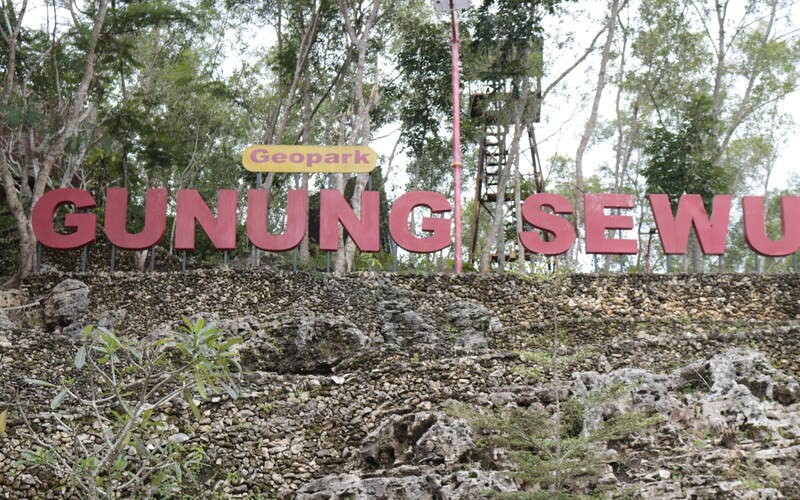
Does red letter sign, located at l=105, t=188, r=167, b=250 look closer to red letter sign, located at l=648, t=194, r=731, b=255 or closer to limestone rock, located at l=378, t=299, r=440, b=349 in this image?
limestone rock, located at l=378, t=299, r=440, b=349

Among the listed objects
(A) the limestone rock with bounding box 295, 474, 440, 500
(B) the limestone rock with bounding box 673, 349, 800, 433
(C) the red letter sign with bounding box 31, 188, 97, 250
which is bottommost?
(A) the limestone rock with bounding box 295, 474, 440, 500

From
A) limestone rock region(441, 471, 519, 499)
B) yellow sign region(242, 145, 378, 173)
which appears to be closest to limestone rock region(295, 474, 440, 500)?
limestone rock region(441, 471, 519, 499)

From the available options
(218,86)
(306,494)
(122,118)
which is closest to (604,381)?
(306,494)

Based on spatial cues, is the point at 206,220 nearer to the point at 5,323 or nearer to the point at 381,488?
the point at 5,323

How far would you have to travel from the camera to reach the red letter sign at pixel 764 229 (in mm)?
22484

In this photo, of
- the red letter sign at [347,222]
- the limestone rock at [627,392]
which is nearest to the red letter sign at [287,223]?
the red letter sign at [347,222]

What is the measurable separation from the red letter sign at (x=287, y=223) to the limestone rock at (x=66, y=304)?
3.97 metres

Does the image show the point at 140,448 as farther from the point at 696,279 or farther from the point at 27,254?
the point at 696,279

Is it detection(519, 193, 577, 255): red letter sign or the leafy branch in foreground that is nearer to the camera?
the leafy branch in foreground

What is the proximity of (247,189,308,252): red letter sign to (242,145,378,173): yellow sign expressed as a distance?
0.84m

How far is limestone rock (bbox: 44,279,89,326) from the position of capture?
20.5 metres

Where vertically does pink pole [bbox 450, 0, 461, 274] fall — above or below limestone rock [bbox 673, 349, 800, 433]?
above

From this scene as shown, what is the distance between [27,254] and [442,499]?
46.6ft

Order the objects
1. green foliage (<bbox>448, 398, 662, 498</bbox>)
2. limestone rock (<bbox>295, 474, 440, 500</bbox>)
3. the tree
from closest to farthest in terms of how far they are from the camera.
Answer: green foliage (<bbox>448, 398, 662, 498</bbox>) < limestone rock (<bbox>295, 474, 440, 500</bbox>) < the tree
